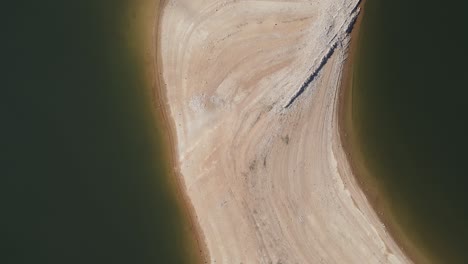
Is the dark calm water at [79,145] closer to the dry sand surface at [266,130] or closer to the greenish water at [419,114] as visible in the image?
the dry sand surface at [266,130]

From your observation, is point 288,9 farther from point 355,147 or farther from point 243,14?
point 355,147

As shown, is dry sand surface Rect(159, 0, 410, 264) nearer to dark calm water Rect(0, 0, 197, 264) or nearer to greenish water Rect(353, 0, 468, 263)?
greenish water Rect(353, 0, 468, 263)

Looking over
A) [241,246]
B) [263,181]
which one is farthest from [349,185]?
[241,246]

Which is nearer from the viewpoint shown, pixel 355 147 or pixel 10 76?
pixel 355 147

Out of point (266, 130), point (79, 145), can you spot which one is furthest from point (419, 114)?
point (79, 145)

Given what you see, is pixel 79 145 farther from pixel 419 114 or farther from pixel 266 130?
pixel 419 114

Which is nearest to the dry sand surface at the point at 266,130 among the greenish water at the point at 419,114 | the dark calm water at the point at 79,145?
the greenish water at the point at 419,114

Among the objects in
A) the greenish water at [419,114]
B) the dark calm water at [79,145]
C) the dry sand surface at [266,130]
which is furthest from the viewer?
the dark calm water at [79,145]
